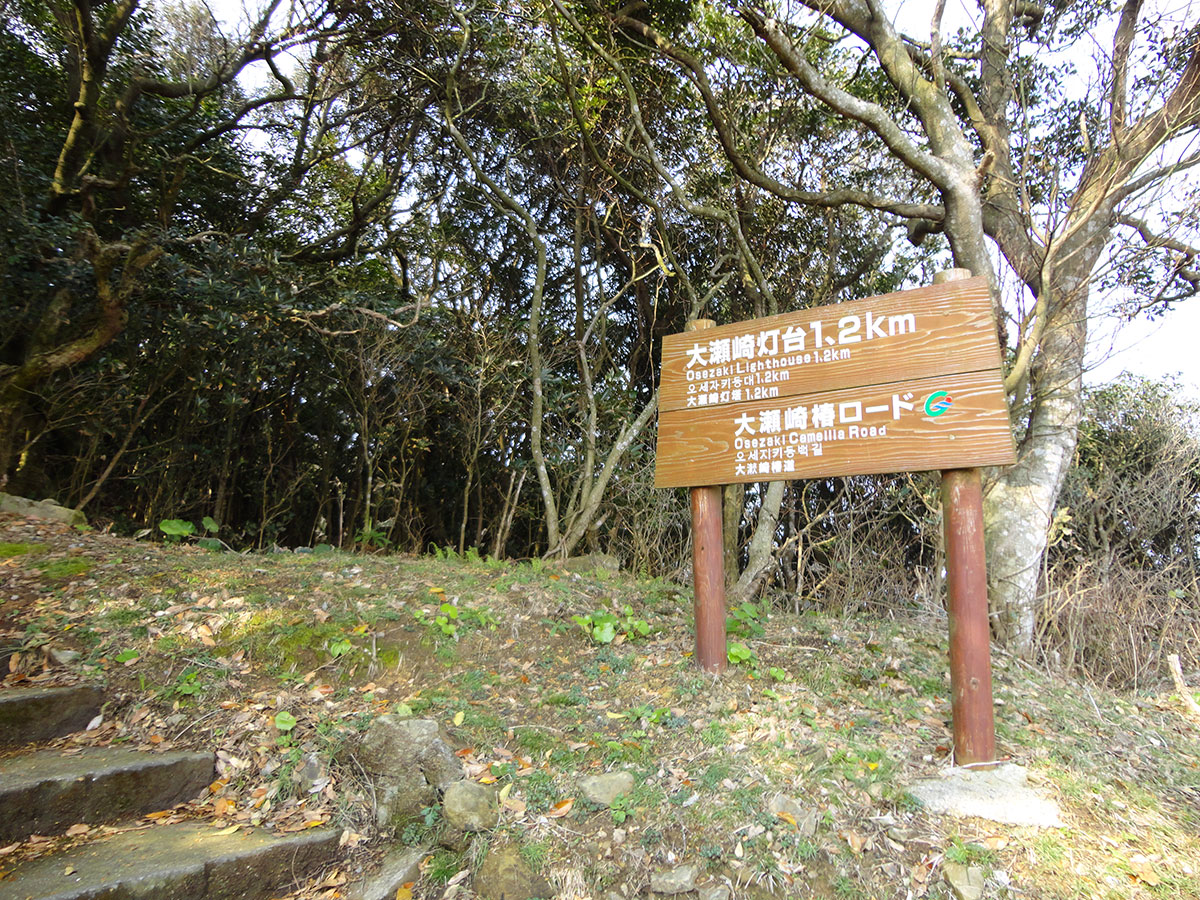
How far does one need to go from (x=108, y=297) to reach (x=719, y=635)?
5770mm

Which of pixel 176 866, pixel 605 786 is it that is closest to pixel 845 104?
pixel 605 786

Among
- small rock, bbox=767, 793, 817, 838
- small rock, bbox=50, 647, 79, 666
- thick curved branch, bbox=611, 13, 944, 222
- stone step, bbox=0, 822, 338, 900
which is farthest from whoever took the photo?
thick curved branch, bbox=611, 13, 944, 222

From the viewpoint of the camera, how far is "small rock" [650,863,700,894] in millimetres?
2738

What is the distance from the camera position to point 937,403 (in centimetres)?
347

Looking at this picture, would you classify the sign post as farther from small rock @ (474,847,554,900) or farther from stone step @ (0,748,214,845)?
stone step @ (0,748,214,845)

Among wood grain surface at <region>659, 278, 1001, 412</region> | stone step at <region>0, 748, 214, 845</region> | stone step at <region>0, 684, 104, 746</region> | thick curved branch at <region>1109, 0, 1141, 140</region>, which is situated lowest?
stone step at <region>0, 748, 214, 845</region>

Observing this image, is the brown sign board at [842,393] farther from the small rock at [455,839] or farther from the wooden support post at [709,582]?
the small rock at [455,839]

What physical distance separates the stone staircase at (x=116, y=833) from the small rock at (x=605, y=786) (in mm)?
1145

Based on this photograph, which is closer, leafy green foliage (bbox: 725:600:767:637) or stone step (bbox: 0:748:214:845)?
stone step (bbox: 0:748:214:845)

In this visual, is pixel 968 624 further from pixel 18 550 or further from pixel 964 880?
pixel 18 550

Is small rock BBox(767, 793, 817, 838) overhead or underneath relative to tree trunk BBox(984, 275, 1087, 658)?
underneath

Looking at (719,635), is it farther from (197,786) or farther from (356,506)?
(356,506)

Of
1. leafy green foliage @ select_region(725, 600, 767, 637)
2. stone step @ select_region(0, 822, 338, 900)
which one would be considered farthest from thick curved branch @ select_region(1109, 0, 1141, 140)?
stone step @ select_region(0, 822, 338, 900)

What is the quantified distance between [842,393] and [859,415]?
0.55 feet
